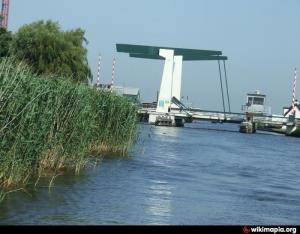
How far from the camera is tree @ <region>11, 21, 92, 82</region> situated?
1754 inches

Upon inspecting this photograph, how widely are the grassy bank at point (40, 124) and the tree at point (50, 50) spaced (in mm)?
24271

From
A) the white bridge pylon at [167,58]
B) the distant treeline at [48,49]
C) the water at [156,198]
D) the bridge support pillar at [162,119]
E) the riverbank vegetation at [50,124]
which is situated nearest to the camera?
the water at [156,198]

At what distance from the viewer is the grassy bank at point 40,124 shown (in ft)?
38.6

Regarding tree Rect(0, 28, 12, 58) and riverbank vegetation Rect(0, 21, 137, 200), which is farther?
tree Rect(0, 28, 12, 58)

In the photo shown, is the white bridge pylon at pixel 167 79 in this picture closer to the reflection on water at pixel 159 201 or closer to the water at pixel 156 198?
the water at pixel 156 198

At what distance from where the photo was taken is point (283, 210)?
13898 millimetres

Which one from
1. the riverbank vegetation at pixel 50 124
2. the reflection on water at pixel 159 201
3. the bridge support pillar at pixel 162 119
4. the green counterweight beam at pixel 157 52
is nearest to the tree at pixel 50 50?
the riverbank vegetation at pixel 50 124

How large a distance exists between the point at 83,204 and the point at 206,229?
14.4 ft

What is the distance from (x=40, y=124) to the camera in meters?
13.4

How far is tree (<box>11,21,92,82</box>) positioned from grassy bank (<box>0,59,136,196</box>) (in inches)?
956

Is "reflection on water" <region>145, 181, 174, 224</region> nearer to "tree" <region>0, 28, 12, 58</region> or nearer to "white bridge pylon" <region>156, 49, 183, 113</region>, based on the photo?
"tree" <region>0, 28, 12, 58</region>

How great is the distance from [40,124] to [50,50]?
3305 centimetres

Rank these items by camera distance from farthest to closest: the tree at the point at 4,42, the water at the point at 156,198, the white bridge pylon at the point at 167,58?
the white bridge pylon at the point at 167,58, the tree at the point at 4,42, the water at the point at 156,198

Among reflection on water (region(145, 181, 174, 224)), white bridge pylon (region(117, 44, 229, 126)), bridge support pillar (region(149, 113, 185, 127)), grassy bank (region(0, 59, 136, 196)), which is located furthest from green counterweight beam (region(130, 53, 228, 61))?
reflection on water (region(145, 181, 174, 224))
